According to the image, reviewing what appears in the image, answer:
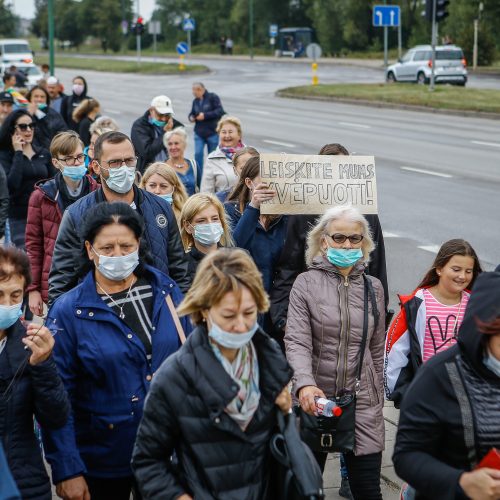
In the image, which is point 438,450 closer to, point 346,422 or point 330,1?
point 346,422

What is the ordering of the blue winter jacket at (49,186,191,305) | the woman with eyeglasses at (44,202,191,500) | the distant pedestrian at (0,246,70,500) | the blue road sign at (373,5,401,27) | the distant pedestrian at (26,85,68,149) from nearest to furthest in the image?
the distant pedestrian at (0,246,70,500), the woman with eyeglasses at (44,202,191,500), the blue winter jacket at (49,186,191,305), the distant pedestrian at (26,85,68,149), the blue road sign at (373,5,401,27)

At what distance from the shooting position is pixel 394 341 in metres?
5.04

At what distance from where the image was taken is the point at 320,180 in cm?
671

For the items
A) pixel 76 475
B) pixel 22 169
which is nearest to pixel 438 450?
pixel 76 475

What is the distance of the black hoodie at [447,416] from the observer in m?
3.19

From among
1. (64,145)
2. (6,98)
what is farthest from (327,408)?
(6,98)

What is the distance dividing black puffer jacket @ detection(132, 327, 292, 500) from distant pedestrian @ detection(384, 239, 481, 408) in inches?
61.5

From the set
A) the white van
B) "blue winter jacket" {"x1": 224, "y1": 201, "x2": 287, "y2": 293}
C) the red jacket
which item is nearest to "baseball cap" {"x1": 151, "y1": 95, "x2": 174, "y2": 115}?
the red jacket

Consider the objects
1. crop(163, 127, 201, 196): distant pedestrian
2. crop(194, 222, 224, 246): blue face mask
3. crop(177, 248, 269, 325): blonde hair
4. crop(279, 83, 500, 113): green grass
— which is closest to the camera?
crop(177, 248, 269, 325): blonde hair

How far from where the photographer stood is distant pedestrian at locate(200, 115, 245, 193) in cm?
1013

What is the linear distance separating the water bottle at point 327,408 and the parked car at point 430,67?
38892 millimetres

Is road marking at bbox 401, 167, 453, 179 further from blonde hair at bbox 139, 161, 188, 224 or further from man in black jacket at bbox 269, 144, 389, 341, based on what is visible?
man in black jacket at bbox 269, 144, 389, 341

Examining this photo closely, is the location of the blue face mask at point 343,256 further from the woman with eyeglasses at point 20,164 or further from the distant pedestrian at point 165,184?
the woman with eyeglasses at point 20,164

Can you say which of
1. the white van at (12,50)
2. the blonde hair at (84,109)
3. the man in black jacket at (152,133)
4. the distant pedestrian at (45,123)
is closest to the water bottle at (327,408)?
the man in black jacket at (152,133)
